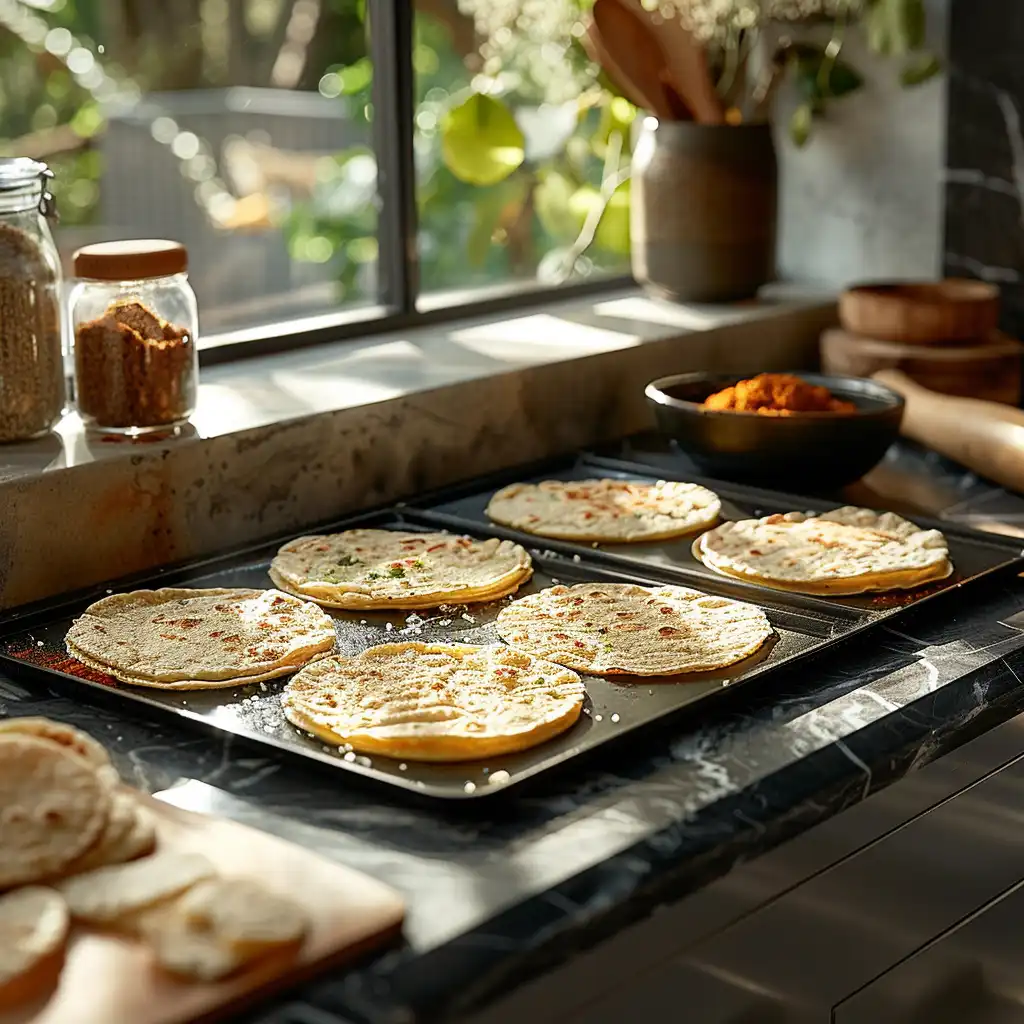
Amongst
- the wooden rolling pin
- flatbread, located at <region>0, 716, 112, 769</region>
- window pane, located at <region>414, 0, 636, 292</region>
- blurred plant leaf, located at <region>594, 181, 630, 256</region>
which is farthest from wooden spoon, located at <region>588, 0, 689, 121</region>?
flatbread, located at <region>0, 716, 112, 769</region>

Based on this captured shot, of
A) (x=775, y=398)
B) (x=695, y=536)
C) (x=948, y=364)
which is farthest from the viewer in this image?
(x=948, y=364)

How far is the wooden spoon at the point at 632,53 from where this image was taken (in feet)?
7.18

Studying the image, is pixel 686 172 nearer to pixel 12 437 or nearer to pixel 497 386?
pixel 497 386

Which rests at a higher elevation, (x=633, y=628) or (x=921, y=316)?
(x=921, y=316)

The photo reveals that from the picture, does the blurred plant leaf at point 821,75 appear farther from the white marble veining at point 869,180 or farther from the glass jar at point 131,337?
the glass jar at point 131,337

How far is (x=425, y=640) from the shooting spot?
1382mm

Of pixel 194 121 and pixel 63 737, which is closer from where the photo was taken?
pixel 63 737

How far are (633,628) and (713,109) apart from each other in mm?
1139

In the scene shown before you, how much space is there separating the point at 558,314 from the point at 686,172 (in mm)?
274

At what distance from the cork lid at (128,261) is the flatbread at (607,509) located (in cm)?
43

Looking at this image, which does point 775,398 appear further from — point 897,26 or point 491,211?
point 491,211

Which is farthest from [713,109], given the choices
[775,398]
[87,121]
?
[87,121]

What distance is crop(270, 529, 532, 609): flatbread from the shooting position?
1.45 meters

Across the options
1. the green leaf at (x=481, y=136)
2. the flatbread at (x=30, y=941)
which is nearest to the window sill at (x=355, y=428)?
the green leaf at (x=481, y=136)
